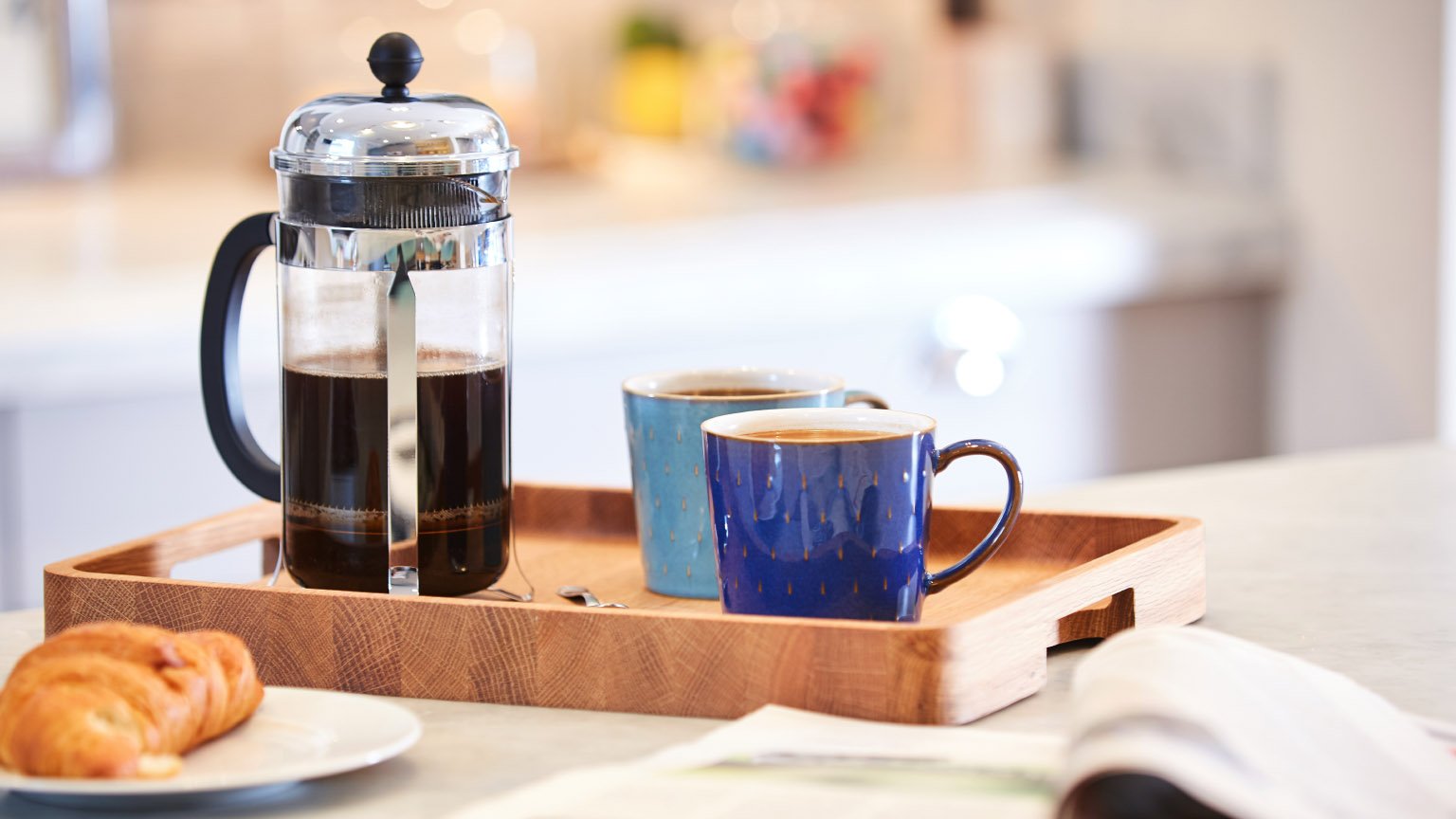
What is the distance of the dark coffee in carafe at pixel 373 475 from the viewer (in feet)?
2.70

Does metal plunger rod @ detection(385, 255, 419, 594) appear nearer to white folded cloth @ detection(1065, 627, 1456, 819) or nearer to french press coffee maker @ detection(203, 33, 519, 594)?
french press coffee maker @ detection(203, 33, 519, 594)

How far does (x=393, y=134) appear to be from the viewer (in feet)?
2.65

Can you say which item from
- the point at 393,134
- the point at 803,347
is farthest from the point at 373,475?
the point at 803,347

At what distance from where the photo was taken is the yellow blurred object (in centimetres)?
286

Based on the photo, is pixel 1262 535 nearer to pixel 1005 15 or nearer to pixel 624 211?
pixel 624 211

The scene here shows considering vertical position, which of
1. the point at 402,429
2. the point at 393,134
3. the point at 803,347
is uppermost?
the point at 393,134

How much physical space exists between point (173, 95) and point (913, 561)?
2.21m

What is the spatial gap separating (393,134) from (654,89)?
211cm

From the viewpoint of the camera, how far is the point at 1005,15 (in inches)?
109

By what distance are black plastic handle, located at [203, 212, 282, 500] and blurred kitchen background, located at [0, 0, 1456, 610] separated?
802 millimetres

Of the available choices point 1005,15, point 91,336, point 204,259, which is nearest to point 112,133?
point 204,259

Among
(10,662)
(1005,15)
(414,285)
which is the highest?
(1005,15)

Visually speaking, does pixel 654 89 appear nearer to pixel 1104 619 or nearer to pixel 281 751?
pixel 1104 619

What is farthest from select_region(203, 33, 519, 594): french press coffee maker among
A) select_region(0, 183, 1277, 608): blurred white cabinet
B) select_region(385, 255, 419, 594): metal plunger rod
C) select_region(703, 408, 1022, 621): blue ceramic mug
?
select_region(0, 183, 1277, 608): blurred white cabinet
